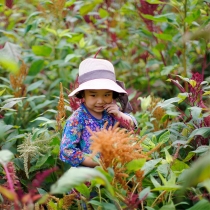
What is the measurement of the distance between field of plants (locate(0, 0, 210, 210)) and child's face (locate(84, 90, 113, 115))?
13cm

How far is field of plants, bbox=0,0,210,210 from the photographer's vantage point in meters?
1.36

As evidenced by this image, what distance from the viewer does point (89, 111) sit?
2076 millimetres

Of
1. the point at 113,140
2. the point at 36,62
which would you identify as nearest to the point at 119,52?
the point at 36,62

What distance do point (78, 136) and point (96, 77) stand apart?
0.28 meters

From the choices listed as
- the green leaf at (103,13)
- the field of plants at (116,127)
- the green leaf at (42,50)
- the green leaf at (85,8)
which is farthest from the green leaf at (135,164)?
the green leaf at (103,13)

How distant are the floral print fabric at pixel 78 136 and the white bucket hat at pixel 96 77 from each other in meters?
0.12

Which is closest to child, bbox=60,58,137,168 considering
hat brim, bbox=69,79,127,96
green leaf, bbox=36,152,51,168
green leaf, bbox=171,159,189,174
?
hat brim, bbox=69,79,127,96

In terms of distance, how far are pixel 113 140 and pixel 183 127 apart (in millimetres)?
878

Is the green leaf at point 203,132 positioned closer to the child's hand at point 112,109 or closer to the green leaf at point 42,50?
the child's hand at point 112,109

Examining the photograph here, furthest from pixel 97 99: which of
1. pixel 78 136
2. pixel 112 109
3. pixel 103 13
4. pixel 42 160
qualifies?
pixel 103 13

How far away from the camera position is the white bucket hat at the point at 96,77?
1.96m

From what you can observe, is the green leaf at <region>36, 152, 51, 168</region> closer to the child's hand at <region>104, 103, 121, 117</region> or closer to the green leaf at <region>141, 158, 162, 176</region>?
the child's hand at <region>104, 103, 121, 117</region>

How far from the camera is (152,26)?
10.2ft

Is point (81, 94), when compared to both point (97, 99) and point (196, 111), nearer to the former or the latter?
point (97, 99)
